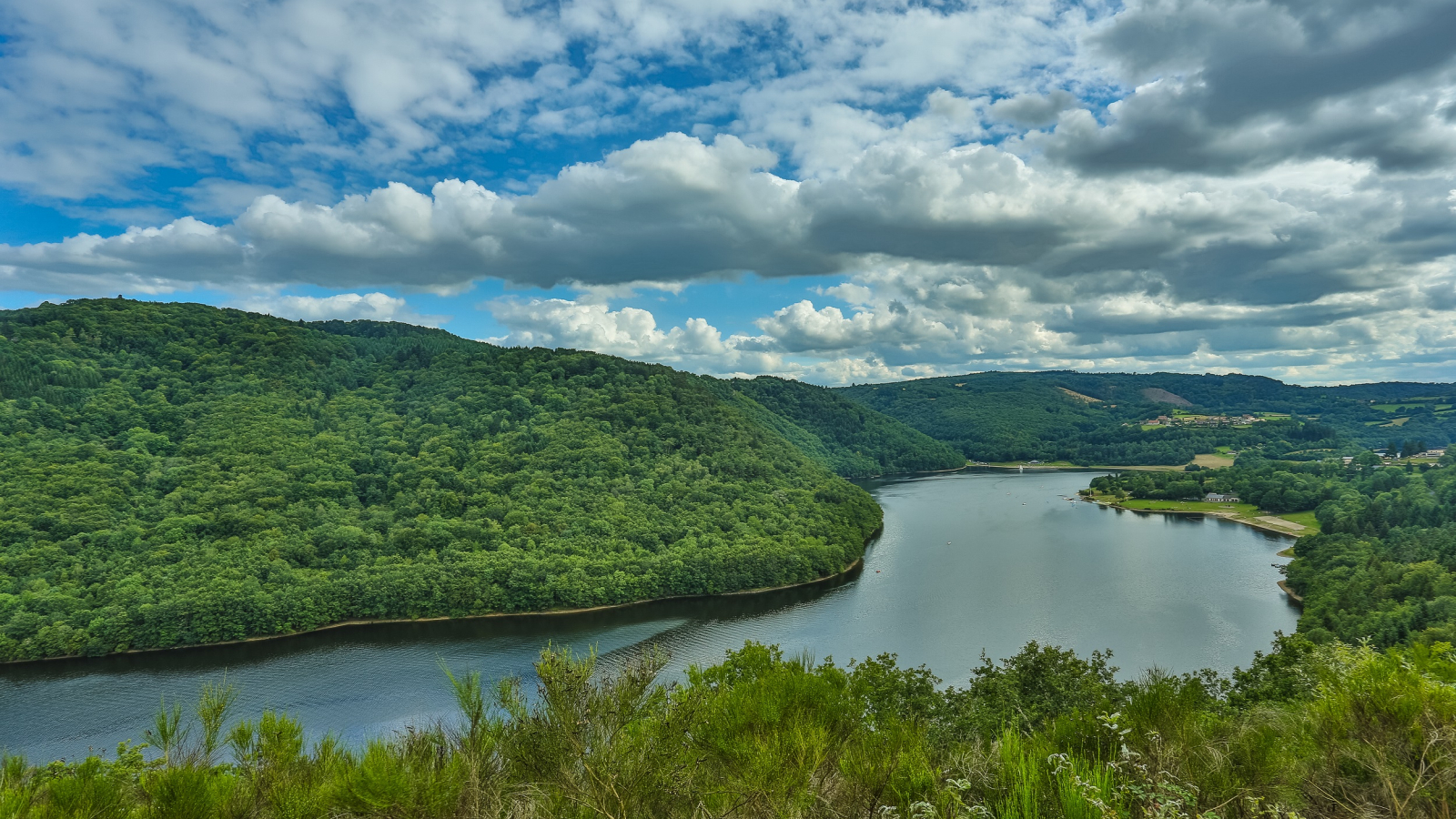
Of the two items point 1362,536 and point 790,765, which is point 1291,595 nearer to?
point 1362,536

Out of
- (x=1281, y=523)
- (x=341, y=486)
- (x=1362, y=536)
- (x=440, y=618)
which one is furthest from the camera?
(x=1281, y=523)

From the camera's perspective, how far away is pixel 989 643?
34.9 metres

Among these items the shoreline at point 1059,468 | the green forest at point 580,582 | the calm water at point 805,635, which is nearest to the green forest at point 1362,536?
the green forest at point 580,582

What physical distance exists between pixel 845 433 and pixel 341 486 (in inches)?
3356

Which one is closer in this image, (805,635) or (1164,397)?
(805,635)

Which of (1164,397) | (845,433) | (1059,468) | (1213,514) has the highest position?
(1164,397)

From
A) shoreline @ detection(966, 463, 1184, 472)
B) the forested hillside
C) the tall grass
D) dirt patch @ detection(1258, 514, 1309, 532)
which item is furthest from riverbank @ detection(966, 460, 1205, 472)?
the tall grass

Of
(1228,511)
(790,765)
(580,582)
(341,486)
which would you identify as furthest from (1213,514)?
(790,765)

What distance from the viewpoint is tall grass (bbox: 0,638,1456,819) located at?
4242 mm

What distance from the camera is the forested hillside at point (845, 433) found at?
363 ft

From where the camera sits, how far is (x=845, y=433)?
121625 millimetres

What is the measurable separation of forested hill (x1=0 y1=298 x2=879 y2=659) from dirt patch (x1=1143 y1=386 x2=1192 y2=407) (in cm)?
15286

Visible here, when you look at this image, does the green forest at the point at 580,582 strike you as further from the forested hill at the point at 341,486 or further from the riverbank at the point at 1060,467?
the riverbank at the point at 1060,467

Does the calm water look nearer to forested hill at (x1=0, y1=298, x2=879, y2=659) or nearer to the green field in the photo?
forested hill at (x1=0, y1=298, x2=879, y2=659)
